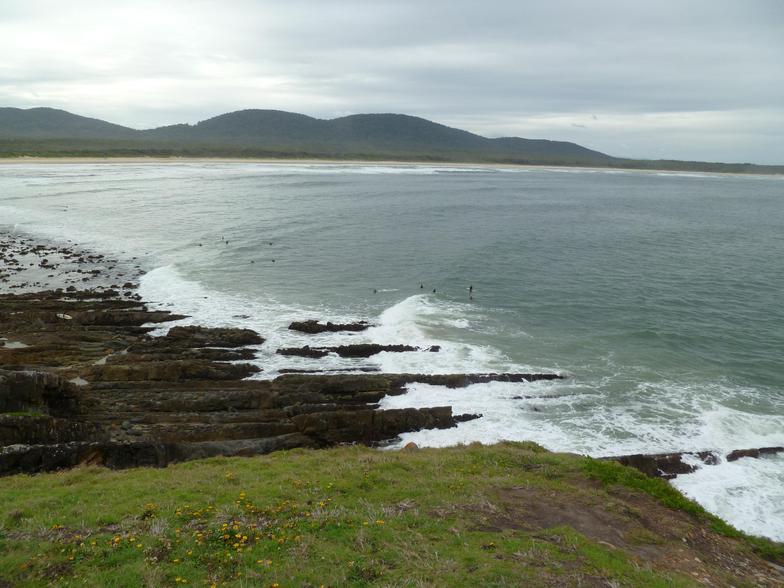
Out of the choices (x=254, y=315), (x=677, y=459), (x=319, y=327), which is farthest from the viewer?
(x=254, y=315)

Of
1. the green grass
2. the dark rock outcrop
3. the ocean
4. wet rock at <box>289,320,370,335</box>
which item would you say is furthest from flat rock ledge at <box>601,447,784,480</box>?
wet rock at <box>289,320,370,335</box>

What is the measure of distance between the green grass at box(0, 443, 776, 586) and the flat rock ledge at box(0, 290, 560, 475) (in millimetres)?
1701

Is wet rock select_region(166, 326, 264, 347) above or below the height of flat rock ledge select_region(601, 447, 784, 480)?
above

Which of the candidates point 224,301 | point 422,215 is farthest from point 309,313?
point 422,215

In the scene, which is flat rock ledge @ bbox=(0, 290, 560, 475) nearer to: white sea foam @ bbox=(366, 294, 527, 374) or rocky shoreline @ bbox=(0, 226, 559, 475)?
rocky shoreline @ bbox=(0, 226, 559, 475)

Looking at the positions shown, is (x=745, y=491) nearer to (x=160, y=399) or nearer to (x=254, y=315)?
(x=160, y=399)

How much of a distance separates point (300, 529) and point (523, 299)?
2735 centimetres

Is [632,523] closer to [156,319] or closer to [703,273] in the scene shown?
[156,319]

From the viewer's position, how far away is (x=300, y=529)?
10461 mm

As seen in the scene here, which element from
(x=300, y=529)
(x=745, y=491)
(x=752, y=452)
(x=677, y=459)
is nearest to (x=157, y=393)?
(x=300, y=529)

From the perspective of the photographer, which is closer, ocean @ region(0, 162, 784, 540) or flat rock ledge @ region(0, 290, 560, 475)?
flat rock ledge @ region(0, 290, 560, 475)

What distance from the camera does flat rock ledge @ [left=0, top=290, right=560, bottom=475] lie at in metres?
15.4

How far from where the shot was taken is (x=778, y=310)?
1298 inches

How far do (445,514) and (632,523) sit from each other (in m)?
4.45
